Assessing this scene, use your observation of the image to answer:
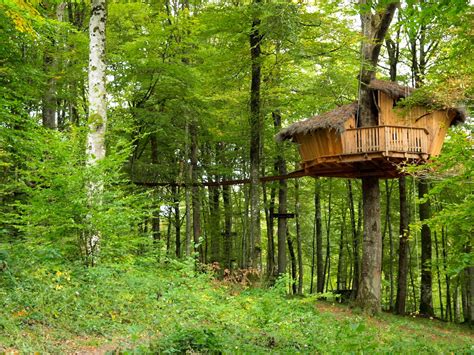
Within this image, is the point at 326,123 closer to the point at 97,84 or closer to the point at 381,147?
the point at 381,147

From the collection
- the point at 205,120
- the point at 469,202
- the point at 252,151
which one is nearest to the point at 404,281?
the point at 252,151

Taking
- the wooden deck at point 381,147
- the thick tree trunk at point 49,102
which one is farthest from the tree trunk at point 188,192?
the wooden deck at point 381,147

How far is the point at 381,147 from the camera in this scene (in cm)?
1262

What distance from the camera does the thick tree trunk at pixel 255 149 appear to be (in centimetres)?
1456

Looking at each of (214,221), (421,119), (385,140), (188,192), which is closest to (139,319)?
(385,140)

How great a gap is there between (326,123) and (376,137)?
57.2 inches

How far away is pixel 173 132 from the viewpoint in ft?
58.3

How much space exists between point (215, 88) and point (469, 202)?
10388 millimetres

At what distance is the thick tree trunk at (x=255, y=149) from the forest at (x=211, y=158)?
47 mm

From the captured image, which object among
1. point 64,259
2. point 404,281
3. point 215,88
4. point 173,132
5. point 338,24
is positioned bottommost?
point 404,281

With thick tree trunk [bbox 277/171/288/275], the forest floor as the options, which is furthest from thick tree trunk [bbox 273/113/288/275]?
the forest floor

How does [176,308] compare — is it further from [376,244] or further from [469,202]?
[376,244]

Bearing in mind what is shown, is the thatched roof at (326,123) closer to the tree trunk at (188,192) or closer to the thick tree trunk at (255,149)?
the thick tree trunk at (255,149)

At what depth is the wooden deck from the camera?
41.5ft
